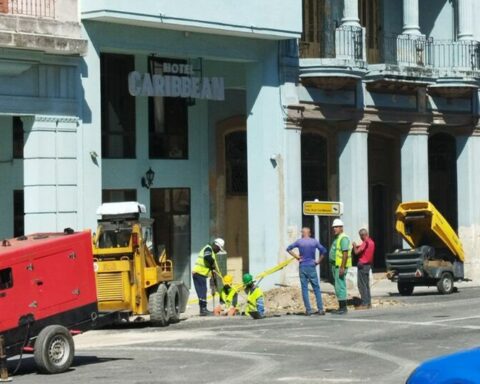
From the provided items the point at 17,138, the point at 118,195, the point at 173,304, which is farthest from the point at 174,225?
the point at 173,304

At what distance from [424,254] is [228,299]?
7420 mm

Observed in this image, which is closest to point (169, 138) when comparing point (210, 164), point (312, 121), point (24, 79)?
point (210, 164)

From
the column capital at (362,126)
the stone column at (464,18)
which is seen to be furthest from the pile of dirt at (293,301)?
the stone column at (464,18)

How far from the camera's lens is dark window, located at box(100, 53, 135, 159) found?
108ft

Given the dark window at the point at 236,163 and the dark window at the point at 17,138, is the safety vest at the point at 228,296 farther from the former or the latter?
the dark window at the point at 236,163

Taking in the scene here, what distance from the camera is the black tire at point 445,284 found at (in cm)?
3288

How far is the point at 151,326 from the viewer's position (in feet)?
82.5

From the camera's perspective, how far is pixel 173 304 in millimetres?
25281

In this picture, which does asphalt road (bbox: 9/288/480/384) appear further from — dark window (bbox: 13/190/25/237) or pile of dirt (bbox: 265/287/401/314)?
dark window (bbox: 13/190/25/237)

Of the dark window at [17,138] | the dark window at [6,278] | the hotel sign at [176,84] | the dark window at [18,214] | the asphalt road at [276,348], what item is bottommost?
the asphalt road at [276,348]

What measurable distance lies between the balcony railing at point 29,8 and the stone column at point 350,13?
10164 mm

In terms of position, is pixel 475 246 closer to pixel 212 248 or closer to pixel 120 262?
pixel 212 248

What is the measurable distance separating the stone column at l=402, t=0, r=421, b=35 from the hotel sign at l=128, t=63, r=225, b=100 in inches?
289

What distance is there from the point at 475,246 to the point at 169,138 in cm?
1113
